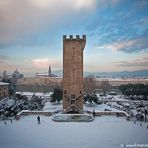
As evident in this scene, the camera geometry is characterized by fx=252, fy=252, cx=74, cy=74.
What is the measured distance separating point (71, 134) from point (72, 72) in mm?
9183

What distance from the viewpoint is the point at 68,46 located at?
872 inches

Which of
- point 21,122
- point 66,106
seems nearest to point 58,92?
point 66,106

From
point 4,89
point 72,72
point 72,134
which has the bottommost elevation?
Result: point 72,134

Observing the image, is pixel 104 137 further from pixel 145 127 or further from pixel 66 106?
pixel 66 106

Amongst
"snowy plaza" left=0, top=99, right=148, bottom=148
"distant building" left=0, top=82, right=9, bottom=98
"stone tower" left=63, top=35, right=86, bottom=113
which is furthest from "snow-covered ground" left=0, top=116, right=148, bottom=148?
"distant building" left=0, top=82, right=9, bottom=98

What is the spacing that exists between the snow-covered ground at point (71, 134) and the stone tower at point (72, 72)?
3995mm

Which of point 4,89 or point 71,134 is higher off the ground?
point 4,89

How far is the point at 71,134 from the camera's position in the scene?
1354 cm

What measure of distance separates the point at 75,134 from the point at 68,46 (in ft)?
33.9

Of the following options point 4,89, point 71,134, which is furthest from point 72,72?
point 4,89

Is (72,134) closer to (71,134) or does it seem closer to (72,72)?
(71,134)

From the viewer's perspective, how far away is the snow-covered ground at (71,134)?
37.2ft

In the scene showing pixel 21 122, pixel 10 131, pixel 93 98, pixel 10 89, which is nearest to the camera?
pixel 10 131

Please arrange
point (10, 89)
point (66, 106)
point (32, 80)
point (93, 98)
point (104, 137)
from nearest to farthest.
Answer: point (104, 137)
point (66, 106)
point (93, 98)
point (10, 89)
point (32, 80)
